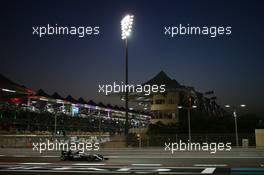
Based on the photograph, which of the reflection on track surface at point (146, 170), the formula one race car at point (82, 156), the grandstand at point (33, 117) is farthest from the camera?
the grandstand at point (33, 117)

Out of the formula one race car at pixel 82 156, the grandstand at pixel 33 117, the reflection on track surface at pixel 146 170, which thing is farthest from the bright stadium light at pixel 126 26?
the grandstand at pixel 33 117

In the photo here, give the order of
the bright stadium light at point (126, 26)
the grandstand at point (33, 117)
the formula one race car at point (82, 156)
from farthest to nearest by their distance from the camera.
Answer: the grandstand at point (33, 117) < the bright stadium light at point (126, 26) < the formula one race car at point (82, 156)

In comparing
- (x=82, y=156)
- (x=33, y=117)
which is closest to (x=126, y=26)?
(x=82, y=156)

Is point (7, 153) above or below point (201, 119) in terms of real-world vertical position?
below

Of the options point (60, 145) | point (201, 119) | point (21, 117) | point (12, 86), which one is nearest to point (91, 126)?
point (12, 86)

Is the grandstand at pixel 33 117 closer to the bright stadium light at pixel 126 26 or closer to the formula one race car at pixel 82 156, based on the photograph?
the bright stadium light at pixel 126 26

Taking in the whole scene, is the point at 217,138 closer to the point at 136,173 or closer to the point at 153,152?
the point at 153,152

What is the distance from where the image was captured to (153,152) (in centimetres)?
3155

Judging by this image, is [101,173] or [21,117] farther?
[21,117]

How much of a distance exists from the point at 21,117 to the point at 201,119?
66125 mm

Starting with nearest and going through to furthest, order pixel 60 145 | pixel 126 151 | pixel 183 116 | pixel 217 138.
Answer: pixel 126 151 < pixel 217 138 < pixel 60 145 < pixel 183 116

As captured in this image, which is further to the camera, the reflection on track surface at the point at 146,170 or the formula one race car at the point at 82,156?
the formula one race car at the point at 82,156

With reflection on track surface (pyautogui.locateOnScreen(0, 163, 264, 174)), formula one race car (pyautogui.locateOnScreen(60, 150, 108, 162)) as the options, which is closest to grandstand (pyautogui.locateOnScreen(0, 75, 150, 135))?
formula one race car (pyautogui.locateOnScreen(60, 150, 108, 162))

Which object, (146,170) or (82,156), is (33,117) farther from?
(146,170)
